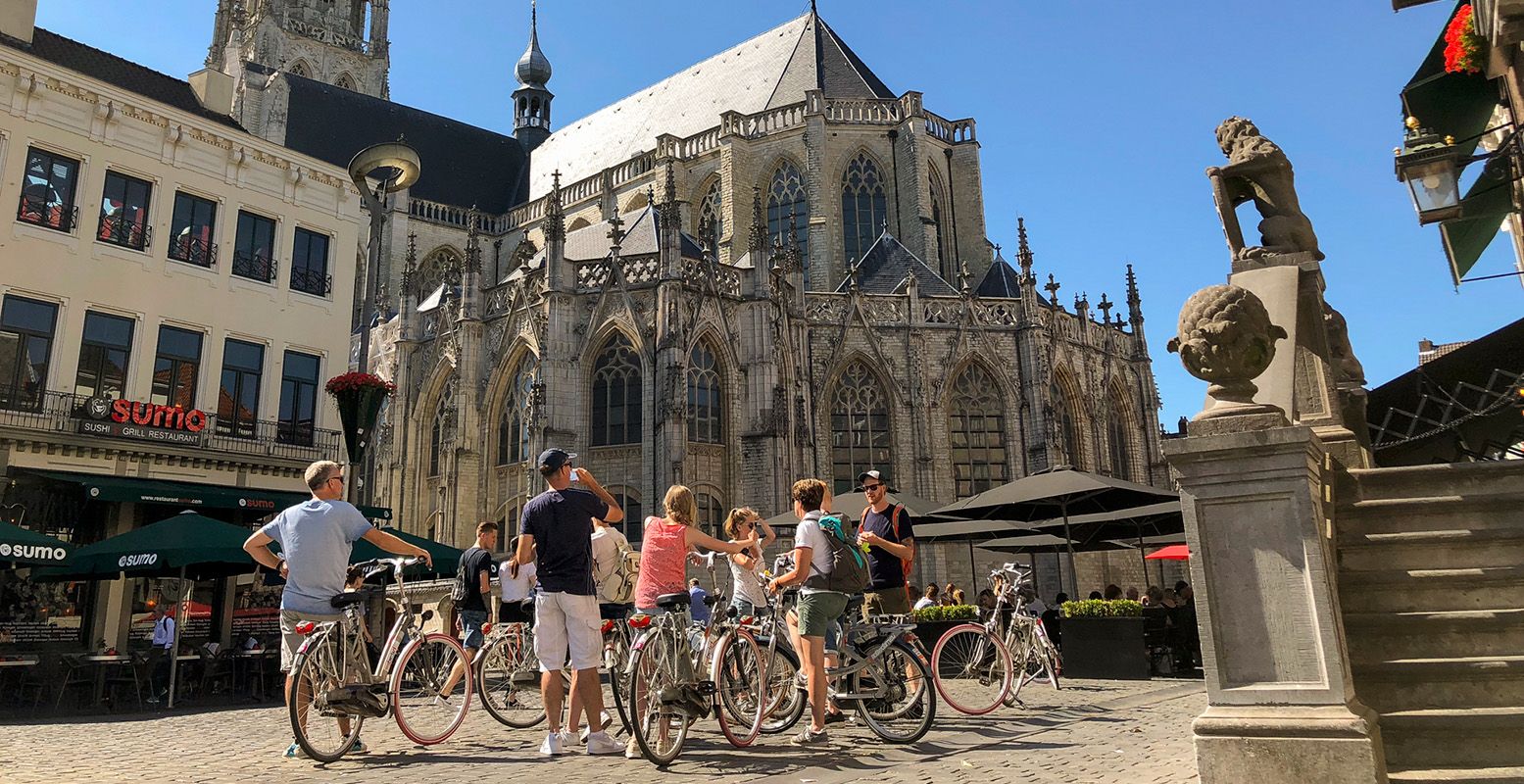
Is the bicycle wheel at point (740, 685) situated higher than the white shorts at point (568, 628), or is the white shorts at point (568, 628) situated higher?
the white shorts at point (568, 628)

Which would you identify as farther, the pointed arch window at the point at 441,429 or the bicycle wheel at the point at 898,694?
the pointed arch window at the point at 441,429

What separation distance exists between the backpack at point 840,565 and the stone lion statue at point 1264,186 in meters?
3.04

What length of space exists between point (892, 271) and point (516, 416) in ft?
41.1

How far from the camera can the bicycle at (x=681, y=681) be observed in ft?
17.6

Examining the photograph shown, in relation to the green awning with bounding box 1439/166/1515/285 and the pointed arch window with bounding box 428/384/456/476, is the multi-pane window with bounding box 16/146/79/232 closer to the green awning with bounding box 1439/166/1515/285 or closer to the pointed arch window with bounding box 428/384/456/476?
the pointed arch window with bounding box 428/384/456/476

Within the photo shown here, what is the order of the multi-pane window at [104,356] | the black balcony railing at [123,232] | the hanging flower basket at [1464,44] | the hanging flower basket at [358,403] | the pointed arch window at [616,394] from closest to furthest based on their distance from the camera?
the hanging flower basket at [1464,44], the hanging flower basket at [358,403], the multi-pane window at [104,356], the black balcony railing at [123,232], the pointed arch window at [616,394]

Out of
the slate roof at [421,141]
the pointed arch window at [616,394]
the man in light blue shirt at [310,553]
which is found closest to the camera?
the man in light blue shirt at [310,553]

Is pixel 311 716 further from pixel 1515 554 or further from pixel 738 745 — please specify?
pixel 1515 554

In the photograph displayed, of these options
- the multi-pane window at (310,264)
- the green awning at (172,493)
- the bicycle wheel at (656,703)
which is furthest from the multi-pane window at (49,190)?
the bicycle wheel at (656,703)

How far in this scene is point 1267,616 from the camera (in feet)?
13.3

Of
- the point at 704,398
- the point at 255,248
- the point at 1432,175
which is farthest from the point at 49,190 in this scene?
the point at 1432,175

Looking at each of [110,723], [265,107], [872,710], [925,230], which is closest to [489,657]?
[872,710]

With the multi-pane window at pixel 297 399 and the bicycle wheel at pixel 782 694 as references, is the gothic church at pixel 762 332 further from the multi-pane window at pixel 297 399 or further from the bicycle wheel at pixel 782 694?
the bicycle wheel at pixel 782 694

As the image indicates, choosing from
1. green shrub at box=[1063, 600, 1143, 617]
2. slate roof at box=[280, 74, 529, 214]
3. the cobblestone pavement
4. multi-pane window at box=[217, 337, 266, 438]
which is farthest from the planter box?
slate roof at box=[280, 74, 529, 214]
